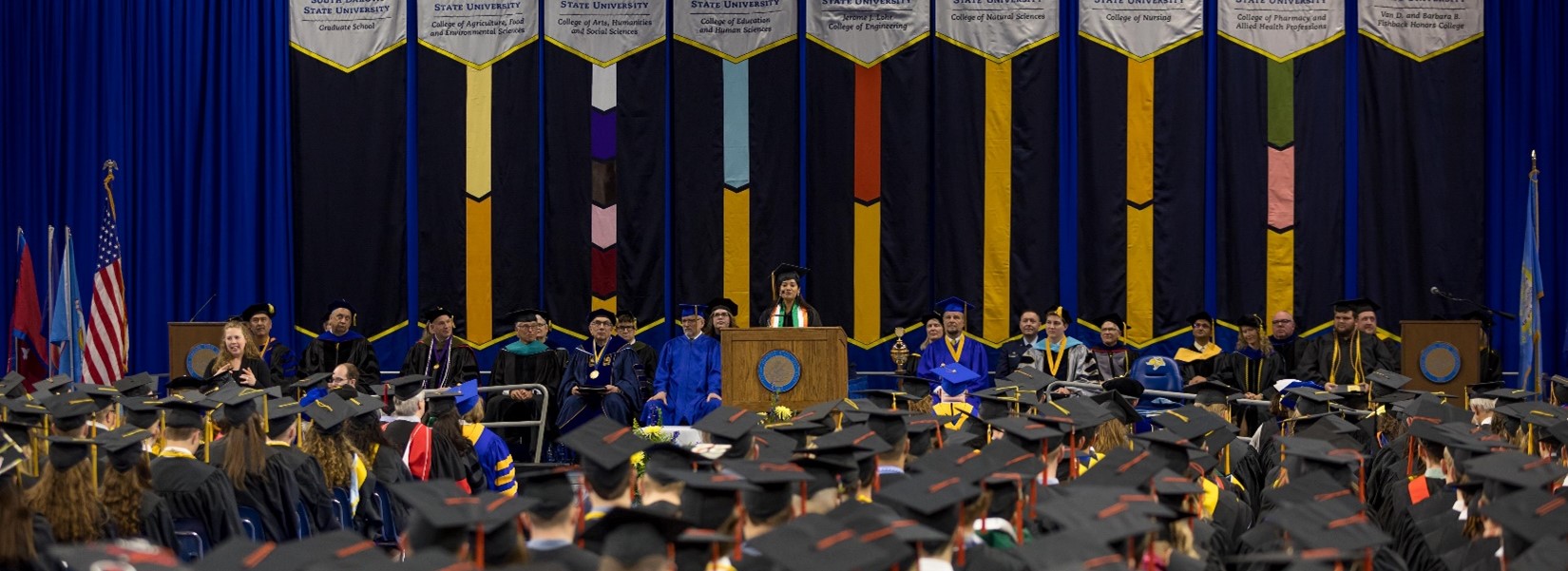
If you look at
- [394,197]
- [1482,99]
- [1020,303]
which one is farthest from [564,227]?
[1482,99]

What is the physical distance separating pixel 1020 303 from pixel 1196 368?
173 centimetres

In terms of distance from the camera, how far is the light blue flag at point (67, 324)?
11.4 metres

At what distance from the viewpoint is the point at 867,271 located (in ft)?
43.5

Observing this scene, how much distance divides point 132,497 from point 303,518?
3.08ft

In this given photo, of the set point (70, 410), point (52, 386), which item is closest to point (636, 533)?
point (70, 410)

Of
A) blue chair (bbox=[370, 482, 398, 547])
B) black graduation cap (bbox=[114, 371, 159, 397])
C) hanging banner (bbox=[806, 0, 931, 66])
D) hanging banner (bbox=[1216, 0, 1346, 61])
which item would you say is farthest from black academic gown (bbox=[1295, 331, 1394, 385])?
black graduation cap (bbox=[114, 371, 159, 397])

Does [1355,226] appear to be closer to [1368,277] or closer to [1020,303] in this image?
[1368,277]

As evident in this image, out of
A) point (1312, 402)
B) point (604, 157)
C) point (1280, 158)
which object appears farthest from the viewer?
point (604, 157)

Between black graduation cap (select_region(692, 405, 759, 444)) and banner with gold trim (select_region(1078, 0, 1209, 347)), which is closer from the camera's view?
black graduation cap (select_region(692, 405, 759, 444))

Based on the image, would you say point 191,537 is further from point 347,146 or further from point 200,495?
point 347,146

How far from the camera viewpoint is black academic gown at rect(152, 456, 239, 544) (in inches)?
213

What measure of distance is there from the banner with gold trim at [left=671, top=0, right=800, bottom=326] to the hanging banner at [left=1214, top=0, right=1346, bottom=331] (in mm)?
3770

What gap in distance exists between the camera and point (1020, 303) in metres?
13.2

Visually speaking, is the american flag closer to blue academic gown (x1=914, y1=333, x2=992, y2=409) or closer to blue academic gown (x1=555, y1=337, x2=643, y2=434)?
blue academic gown (x1=555, y1=337, x2=643, y2=434)
